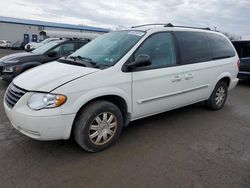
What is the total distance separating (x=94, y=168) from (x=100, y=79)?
46.6 inches

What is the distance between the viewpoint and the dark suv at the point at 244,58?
8547 mm

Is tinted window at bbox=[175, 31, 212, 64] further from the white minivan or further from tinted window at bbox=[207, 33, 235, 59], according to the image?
tinted window at bbox=[207, 33, 235, 59]

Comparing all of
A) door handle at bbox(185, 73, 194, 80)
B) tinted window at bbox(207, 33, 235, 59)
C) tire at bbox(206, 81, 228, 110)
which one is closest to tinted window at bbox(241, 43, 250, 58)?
tinted window at bbox(207, 33, 235, 59)

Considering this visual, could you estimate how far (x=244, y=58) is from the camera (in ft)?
29.0

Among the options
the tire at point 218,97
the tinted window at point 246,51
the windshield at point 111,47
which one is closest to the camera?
the windshield at point 111,47

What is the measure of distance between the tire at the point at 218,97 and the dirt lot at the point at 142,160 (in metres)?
0.93

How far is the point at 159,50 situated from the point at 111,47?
32.9 inches

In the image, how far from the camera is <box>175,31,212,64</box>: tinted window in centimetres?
402

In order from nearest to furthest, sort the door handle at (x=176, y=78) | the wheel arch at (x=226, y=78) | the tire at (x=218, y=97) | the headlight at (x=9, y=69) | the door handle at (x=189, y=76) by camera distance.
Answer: the door handle at (x=176, y=78) < the door handle at (x=189, y=76) < the wheel arch at (x=226, y=78) < the tire at (x=218, y=97) < the headlight at (x=9, y=69)

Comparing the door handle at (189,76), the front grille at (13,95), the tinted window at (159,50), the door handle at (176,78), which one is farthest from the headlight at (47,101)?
the door handle at (189,76)

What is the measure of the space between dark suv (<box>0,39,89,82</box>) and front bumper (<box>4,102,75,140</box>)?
4008 mm

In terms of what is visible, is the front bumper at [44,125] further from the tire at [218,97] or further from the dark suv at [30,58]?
the dark suv at [30,58]

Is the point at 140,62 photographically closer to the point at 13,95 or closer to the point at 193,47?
the point at 193,47

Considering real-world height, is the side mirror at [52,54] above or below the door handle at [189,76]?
above
